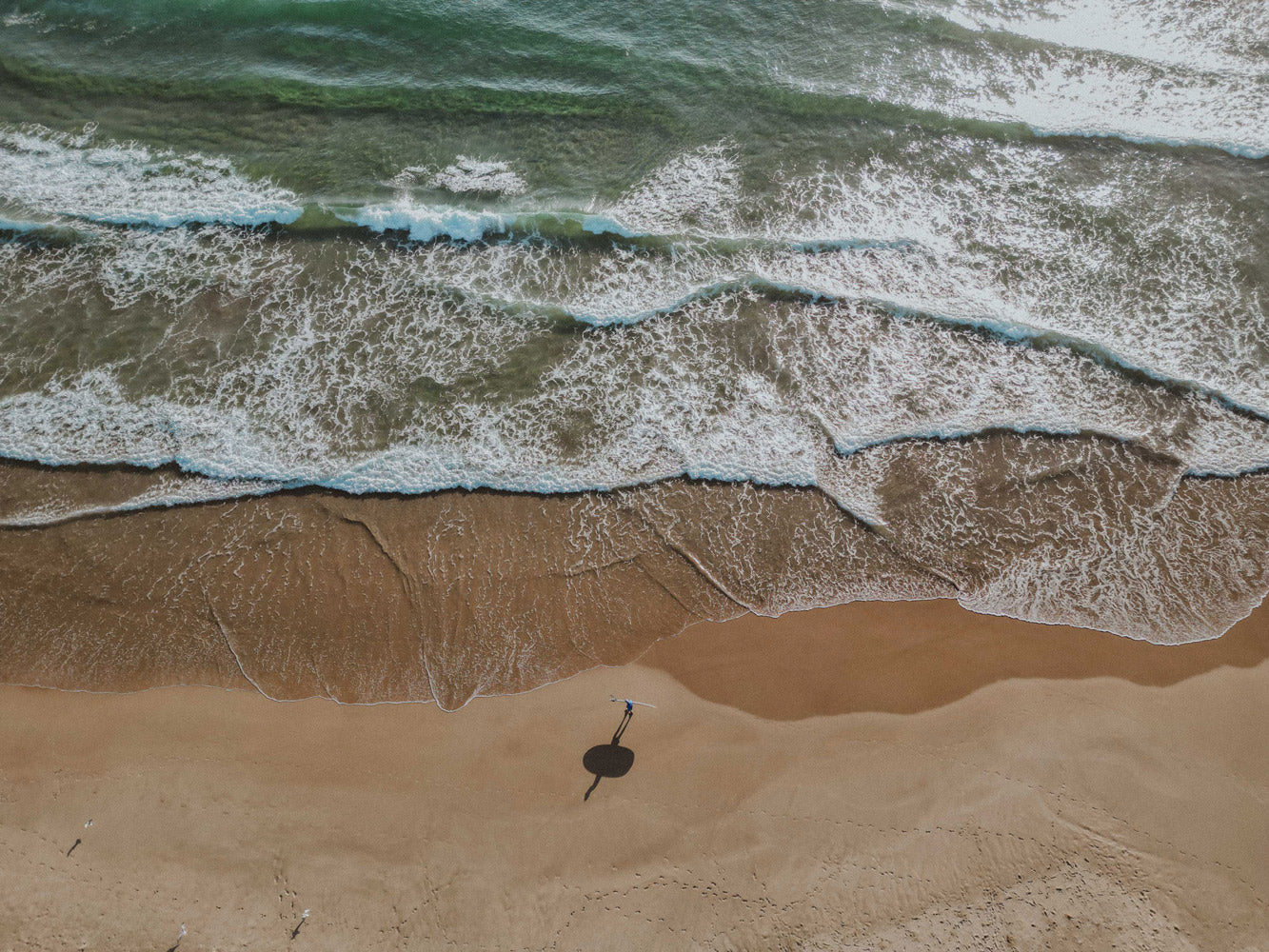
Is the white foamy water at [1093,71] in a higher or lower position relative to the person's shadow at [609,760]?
higher

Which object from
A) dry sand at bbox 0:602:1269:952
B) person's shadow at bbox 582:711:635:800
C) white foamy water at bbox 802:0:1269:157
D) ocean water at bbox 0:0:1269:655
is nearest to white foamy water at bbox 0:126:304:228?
ocean water at bbox 0:0:1269:655

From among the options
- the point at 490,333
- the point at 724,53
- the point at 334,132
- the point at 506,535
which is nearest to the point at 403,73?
the point at 334,132

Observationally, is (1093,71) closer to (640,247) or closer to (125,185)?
(640,247)

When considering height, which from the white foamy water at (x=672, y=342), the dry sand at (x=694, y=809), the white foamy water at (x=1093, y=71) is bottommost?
the dry sand at (x=694, y=809)

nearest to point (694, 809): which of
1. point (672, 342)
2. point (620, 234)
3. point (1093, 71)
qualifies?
point (672, 342)

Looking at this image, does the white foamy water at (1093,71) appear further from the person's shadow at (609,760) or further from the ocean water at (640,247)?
the person's shadow at (609,760)

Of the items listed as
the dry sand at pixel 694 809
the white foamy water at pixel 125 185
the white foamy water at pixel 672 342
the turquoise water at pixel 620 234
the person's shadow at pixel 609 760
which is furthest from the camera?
the white foamy water at pixel 125 185

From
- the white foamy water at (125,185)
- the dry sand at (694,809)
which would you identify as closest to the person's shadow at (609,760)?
the dry sand at (694,809)
